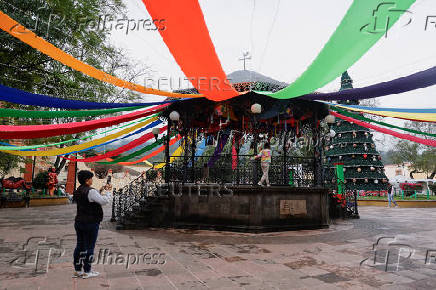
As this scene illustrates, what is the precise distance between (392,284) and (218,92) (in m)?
5.36

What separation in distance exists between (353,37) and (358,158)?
18078 millimetres

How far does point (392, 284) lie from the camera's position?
391 centimetres

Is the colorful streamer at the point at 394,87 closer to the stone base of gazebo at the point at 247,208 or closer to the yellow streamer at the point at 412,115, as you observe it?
the yellow streamer at the point at 412,115

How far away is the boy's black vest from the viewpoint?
3.86m

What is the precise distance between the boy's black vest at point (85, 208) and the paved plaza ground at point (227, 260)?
86 centimetres

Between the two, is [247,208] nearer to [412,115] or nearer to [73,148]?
[412,115]

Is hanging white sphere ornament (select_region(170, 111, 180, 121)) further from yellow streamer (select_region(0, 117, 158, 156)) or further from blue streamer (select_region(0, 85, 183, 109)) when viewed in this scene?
yellow streamer (select_region(0, 117, 158, 156))

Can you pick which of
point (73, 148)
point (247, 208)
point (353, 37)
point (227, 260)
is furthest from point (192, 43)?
point (73, 148)

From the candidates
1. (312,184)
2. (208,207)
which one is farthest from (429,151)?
(208,207)

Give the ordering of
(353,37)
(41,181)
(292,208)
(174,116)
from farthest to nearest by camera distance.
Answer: (41,181), (174,116), (292,208), (353,37)

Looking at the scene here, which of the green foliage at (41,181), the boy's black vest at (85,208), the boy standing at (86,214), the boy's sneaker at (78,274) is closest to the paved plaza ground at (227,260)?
the boy's sneaker at (78,274)

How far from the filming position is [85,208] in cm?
388

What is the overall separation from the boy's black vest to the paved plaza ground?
0.86 metres

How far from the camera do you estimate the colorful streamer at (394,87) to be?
5427 mm
